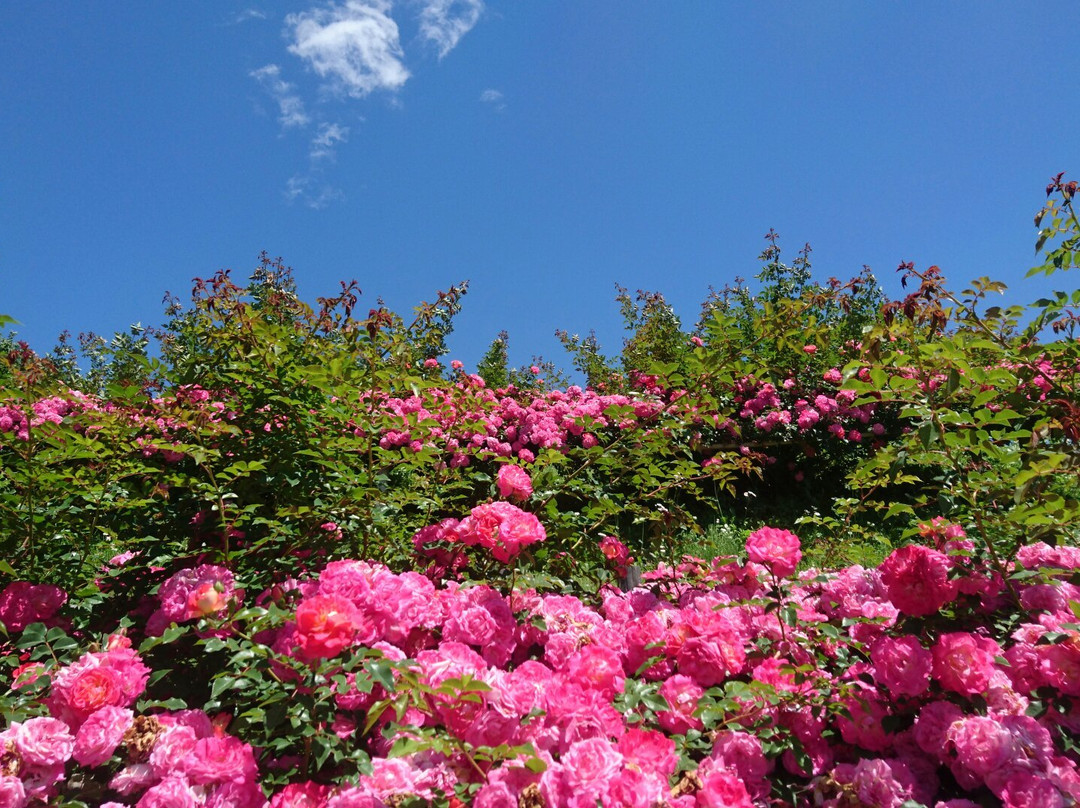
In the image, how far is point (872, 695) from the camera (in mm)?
1455

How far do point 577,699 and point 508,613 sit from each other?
0.36 m

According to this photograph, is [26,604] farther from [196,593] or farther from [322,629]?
[322,629]

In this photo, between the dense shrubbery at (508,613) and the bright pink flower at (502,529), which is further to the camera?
the bright pink flower at (502,529)

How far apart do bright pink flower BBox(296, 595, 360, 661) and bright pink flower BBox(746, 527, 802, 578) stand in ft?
3.50

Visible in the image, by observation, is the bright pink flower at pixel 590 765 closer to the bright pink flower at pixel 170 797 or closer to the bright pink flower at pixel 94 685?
the bright pink flower at pixel 170 797

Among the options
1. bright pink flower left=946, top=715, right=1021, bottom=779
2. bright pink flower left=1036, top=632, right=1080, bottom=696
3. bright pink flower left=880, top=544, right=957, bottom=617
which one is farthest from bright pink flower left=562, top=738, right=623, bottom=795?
bright pink flower left=1036, top=632, right=1080, bottom=696

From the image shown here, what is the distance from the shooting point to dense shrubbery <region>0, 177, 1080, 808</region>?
1.21m

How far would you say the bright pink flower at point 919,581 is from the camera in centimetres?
149

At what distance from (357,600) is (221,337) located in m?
1.24

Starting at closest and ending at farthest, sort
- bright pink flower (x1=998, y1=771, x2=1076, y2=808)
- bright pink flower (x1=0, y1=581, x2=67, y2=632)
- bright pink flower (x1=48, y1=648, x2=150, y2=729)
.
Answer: bright pink flower (x1=998, y1=771, x2=1076, y2=808) → bright pink flower (x1=48, y1=648, x2=150, y2=729) → bright pink flower (x1=0, y1=581, x2=67, y2=632)

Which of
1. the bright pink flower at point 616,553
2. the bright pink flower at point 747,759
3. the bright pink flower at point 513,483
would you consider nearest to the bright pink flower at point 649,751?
the bright pink flower at point 747,759

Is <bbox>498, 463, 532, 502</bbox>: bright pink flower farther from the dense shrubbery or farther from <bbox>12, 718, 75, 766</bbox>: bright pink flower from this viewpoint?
<bbox>12, 718, 75, 766</bbox>: bright pink flower

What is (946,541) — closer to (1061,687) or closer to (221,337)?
(1061,687)

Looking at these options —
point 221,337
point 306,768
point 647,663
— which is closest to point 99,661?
point 306,768
